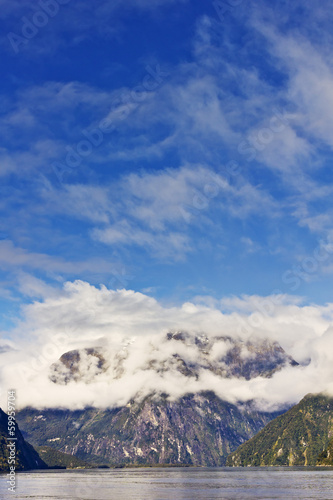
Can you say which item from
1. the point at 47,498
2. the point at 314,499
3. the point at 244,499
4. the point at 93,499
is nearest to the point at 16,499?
the point at 47,498

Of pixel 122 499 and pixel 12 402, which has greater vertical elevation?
pixel 12 402

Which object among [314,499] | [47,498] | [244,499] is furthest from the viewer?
[47,498]

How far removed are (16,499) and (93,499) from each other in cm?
2914

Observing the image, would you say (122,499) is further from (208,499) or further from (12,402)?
(12,402)

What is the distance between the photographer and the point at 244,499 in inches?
6860

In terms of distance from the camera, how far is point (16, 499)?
18538cm

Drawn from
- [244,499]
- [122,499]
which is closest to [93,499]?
[122,499]

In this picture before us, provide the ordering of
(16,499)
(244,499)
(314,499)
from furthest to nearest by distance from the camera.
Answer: (16,499) < (244,499) < (314,499)

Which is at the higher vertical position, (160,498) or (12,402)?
(12,402)

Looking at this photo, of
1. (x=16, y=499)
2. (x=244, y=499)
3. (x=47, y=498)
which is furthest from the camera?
(x=47, y=498)

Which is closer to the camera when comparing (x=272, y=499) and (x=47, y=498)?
(x=272, y=499)

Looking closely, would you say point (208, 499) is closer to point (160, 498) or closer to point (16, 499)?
point (160, 498)

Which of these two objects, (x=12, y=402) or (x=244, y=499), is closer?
(x=244, y=499)

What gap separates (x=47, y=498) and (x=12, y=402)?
42.8 metres
